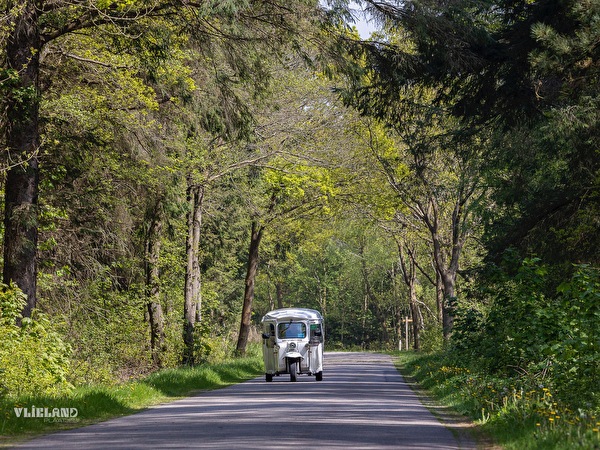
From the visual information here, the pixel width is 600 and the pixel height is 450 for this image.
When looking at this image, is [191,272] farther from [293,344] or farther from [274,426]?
[274,426]

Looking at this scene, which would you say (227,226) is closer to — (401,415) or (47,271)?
(47,271)

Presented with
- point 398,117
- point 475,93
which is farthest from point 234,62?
point 475,93

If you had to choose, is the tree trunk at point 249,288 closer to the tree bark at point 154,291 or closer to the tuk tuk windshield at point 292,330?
the tree bark at point 154,291

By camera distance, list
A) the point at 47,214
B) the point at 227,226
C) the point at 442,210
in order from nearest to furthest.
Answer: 1. the point at 47,214
2. the point at 442,210
3. the point at 227,226

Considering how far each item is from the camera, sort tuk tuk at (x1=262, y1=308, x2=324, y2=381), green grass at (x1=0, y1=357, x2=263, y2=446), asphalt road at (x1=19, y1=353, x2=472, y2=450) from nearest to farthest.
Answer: asphalt road at (x1=19, y1=353, x2=472, y2=450)
green grass at (x1=0, y1=357, x2=263, y2=446)
tuk tuk at (x1=262, y1=308, x2=324, y2=381)

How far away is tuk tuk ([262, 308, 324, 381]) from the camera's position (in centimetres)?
2983

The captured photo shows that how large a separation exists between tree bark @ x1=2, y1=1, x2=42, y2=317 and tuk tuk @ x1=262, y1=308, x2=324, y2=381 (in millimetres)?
11830

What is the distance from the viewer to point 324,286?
391 feet

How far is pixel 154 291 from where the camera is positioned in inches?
1340

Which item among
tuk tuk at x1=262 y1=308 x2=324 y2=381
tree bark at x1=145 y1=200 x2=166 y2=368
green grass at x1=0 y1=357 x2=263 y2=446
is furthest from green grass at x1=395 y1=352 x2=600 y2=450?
tree bark at x1=145 y1=200 x2=166 y2=368

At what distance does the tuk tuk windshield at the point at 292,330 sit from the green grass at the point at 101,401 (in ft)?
7.85

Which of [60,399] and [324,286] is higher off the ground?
[324,286]

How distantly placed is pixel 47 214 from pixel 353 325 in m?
97.9

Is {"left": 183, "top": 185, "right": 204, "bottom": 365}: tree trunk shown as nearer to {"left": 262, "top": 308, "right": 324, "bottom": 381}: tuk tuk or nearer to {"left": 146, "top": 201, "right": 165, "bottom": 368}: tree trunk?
{"left": 146, "top": 201, "right": 165, "bottom": 368}: tree trunk
